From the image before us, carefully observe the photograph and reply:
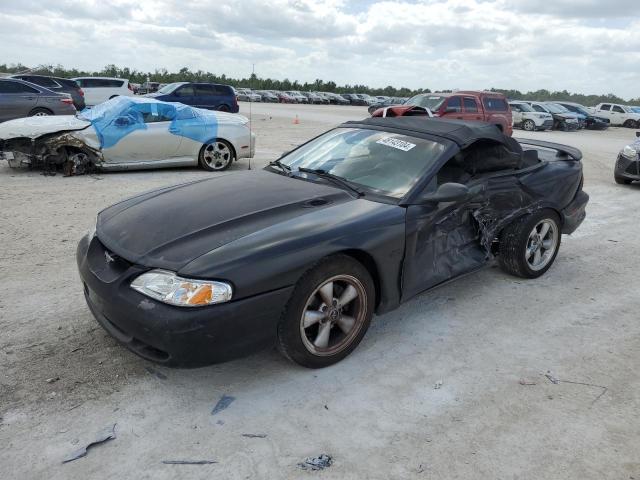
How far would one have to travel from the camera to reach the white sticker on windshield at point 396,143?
404 cm

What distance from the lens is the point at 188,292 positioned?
271 centimetres

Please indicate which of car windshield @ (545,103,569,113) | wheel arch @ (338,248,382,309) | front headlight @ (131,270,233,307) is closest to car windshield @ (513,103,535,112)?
car windshield @ (545,103,569,113)

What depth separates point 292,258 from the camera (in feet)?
9.55

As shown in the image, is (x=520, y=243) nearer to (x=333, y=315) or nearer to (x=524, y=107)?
(x=333, y=315)

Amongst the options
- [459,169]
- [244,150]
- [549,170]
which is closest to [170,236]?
[459,169]

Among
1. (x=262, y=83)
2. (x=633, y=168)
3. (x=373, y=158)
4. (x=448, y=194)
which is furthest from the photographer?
(x=262, y=83)

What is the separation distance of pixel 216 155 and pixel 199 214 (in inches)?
272

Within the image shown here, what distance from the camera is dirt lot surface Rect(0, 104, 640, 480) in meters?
2.50

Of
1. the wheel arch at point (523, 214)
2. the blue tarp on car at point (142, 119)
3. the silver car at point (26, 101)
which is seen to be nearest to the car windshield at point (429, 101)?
the blue tarp on car at point (142, 119)

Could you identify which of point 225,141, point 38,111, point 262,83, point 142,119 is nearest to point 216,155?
point 225,141

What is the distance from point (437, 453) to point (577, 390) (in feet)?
3.74

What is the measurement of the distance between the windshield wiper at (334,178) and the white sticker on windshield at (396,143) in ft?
1.70

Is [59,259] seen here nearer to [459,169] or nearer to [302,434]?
[302,434]

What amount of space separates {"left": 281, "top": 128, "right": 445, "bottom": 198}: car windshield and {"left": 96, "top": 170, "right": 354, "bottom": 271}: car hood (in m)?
0.30
